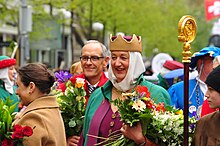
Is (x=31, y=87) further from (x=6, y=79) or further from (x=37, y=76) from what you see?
(x=6, y=79)

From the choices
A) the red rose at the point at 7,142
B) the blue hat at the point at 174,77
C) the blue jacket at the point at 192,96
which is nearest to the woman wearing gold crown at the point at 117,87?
the red rose at the point at 7,142

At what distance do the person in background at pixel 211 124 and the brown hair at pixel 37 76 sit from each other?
1.76 m

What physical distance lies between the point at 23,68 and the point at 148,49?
139 ft

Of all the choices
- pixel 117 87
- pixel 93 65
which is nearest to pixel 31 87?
pixel 117 87

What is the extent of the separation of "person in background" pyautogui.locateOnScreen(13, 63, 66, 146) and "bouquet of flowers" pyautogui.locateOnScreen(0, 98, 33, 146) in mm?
127

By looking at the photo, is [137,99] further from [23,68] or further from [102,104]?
[23,68]

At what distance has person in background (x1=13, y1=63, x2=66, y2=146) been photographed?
20.0 ft

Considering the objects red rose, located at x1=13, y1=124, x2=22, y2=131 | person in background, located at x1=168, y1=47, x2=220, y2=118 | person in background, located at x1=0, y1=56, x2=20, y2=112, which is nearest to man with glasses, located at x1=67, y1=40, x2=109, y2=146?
person in background, located at x1=168, y1=47, x2=220, y2=118

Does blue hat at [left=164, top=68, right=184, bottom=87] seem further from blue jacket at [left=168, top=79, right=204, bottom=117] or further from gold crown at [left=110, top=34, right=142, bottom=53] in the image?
gold crown at [left=110, top=34, right=142, bottom=53]

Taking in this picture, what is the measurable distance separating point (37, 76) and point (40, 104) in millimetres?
253

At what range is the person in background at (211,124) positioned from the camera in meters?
4.96

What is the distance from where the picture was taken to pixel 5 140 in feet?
19.4

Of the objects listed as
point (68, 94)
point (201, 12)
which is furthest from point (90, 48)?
point (201, 12)

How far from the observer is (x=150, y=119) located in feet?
17.6
